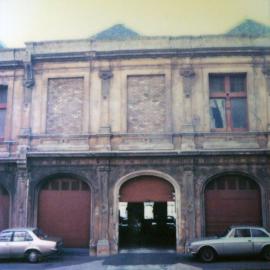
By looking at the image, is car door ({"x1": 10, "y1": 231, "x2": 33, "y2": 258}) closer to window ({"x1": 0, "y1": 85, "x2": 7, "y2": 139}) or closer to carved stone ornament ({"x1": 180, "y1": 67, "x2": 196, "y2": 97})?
window ({"x1": 0, "y1": 85, "x2": 7, "y2": 139})

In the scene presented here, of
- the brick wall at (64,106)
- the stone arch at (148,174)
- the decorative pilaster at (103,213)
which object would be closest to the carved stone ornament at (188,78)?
the stone arch at (148,174)

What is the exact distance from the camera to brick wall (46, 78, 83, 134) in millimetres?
16219

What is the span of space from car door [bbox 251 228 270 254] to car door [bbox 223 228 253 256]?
5.4 inches

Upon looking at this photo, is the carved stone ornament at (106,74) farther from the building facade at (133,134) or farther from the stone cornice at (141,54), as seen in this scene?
the stone cornice at (141,54)

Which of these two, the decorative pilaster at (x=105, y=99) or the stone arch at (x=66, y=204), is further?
the decorative pilaster at (x=105, y=99)

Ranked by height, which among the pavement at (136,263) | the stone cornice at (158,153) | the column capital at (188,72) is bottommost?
the pavement at (136,263)

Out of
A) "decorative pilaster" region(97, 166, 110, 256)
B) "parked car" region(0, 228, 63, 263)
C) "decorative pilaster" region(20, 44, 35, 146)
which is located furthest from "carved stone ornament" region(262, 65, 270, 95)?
"parked car" region(0, 228, 63, 263)

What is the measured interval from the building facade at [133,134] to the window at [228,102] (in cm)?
4

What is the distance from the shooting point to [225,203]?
15312 mm

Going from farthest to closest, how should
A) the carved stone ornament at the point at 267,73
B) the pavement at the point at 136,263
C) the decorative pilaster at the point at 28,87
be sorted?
the decorative pilaster at the point at 28,87 < the carved stone ornament at the point at 267,73 < the pavement at the point at 136,263

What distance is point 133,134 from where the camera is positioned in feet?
51.7

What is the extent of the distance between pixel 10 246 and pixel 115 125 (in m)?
6.08

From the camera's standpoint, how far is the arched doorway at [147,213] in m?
15.6

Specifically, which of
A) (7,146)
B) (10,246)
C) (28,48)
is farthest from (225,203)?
(28,48)
